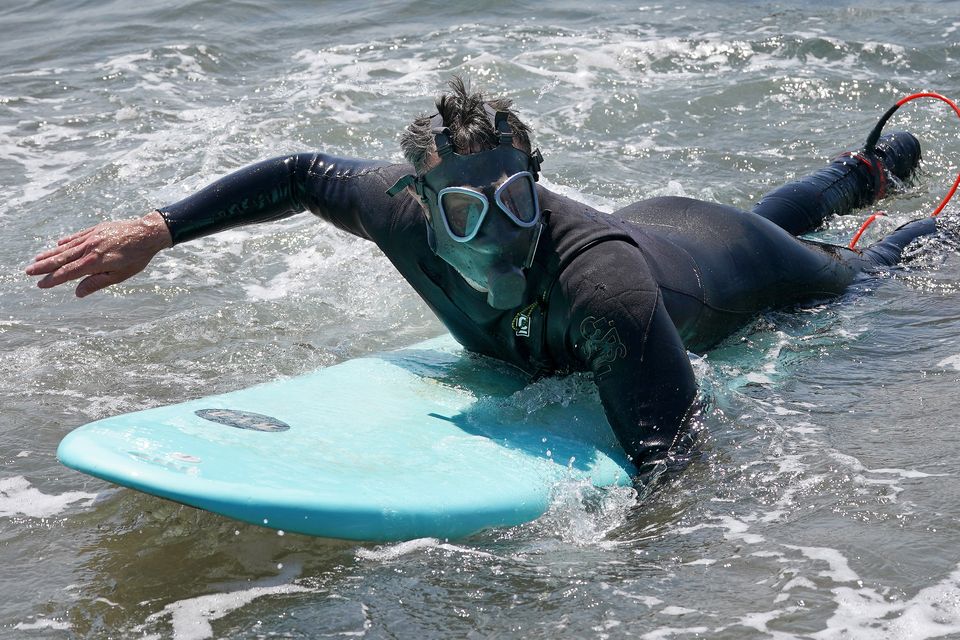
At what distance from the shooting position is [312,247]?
6.07 m

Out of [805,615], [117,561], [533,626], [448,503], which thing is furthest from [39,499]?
[805,615]

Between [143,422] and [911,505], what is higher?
[143,422]

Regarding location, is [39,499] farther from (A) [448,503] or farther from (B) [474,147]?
(B) [474,147]

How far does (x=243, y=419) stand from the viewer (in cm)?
324

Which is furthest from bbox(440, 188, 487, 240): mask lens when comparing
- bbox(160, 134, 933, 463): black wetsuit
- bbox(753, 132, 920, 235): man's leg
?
bbox(753, 132, 920, 235): man's leg

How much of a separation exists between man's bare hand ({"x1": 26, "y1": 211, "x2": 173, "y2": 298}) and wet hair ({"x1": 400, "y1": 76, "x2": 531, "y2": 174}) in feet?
3.30

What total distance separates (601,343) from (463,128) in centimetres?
75

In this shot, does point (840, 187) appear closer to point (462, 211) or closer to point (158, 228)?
point (462, 211)

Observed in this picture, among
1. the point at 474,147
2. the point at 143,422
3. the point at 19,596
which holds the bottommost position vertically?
the point at 19,596

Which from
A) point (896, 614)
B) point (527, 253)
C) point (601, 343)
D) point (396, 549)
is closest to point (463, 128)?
point (527, 253)

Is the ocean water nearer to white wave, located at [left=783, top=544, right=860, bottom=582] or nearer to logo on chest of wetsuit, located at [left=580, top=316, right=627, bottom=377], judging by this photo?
white wave, located at [left=783, top=544, right=860, bottom=582]

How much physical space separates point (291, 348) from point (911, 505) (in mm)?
2682

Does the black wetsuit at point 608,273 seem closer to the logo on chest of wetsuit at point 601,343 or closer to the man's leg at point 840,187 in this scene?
the logo on chest of wetsuit at point 601,343

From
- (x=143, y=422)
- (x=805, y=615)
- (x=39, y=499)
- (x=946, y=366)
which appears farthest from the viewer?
(x=946, y=366)
